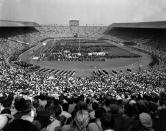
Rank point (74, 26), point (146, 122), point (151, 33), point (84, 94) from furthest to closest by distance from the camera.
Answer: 1. point (74, 26)
2. point (151, 33)
3. point (84, 94)
4. point (146, 122)

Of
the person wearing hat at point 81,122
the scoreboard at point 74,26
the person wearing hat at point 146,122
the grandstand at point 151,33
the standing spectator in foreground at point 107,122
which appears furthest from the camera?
the scoreboard at point 74,26

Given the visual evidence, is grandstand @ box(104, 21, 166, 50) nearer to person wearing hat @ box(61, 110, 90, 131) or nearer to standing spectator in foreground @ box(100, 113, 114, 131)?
standing spectator in foreground @ box(100, 113, 114, 131)

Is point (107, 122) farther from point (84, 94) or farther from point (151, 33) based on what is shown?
point (151, 33)

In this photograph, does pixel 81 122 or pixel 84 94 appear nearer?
pixel 81 122

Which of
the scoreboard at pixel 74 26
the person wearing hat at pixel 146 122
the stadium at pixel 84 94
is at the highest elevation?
the scoreboard at pixel 74 26

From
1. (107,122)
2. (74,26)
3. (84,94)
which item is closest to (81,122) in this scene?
(107,122)

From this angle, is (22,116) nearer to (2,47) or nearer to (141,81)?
(141,81)

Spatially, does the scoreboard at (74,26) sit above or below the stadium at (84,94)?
above

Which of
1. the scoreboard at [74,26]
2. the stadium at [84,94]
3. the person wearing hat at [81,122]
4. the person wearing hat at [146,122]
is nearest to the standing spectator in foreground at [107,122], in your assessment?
the stadium at [84,94]

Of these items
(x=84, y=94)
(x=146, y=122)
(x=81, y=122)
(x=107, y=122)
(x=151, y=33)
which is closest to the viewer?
(x=146, y=122)

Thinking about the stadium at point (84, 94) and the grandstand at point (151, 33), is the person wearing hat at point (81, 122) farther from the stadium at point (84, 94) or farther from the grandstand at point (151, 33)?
the grandstand at point (151, 33)

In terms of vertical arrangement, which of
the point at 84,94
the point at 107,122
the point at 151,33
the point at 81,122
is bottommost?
the point at 84,94

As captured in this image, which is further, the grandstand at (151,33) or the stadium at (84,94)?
the grandstand at (151,33)

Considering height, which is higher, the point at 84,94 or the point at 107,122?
the point at 107,122
